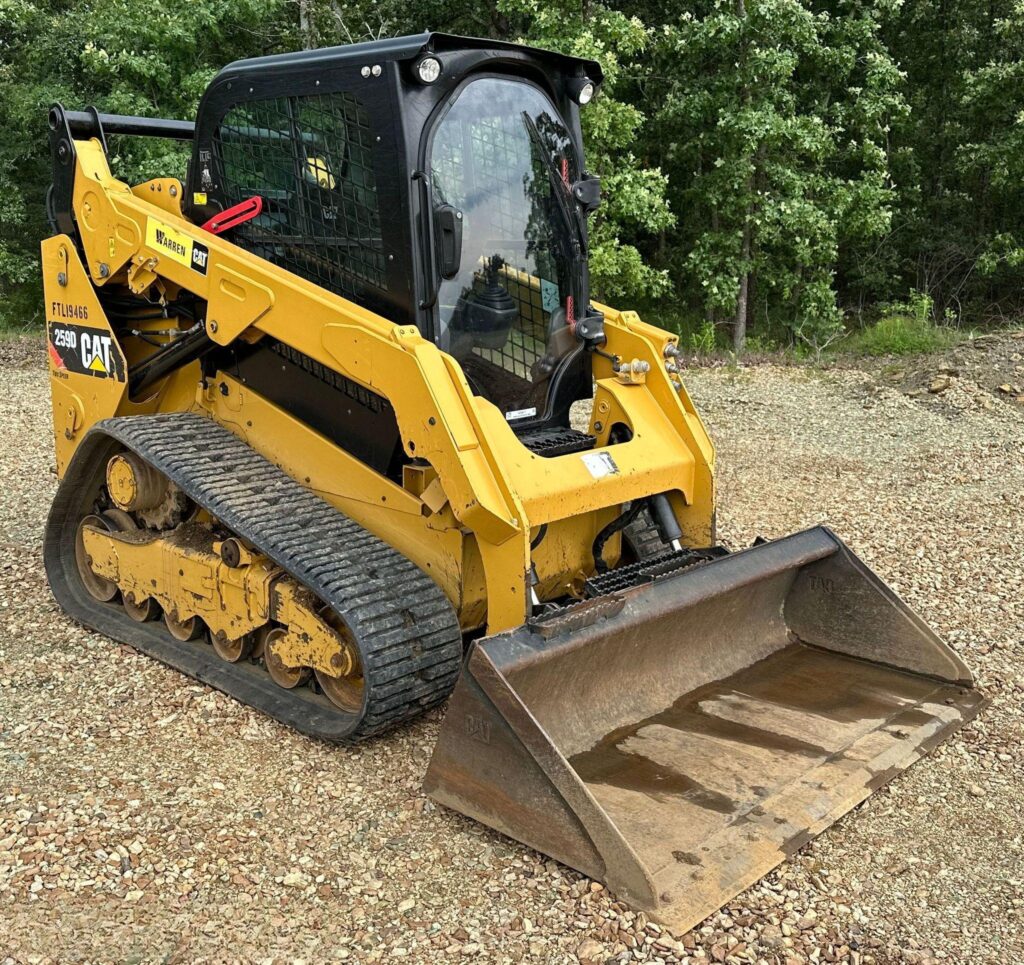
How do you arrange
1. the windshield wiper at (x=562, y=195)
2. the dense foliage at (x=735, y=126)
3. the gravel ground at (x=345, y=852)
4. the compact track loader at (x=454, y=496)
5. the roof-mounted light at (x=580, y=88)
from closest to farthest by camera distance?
1. the gravel ground at (x=345, y=852)
2. the compact track loader at (x=454, y=496)
3. the windshield wiper at (x=562, y=195)
4. the roof-mounted light at (x=580, y=88)
5. the dense foliage at (x=735, y=126)

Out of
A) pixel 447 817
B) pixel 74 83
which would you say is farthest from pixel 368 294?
pixel 74 83

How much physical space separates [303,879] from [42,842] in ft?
2.70

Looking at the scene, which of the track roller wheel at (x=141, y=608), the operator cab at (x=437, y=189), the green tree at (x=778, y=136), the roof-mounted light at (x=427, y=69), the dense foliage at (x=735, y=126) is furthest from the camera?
the green tree at (x=778, y=136)

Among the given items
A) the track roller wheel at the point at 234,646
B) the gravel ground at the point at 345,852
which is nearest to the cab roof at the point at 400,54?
the track roller wheel at the point at 234,646

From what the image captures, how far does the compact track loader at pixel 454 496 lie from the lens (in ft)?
11.0

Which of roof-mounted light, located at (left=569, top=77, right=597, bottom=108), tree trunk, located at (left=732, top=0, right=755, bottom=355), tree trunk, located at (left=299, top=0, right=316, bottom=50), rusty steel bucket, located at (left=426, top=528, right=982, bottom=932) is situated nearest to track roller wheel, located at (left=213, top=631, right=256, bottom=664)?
rusty steel bucket, located at (left=426, top=528, right=982, bottom=932)

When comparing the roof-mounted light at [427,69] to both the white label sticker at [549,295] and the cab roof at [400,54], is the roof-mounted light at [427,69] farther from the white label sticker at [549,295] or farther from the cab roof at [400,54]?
the white label sticker at [549,295]

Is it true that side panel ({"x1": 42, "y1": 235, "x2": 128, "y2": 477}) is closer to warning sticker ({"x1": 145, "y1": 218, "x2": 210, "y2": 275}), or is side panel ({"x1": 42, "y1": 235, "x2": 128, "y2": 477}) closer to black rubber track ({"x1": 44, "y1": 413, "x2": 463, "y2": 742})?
black rubber track ({"x1": 44, "y1": 413, "x2": 463, "y2": 742})

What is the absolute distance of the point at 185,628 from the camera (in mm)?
4559

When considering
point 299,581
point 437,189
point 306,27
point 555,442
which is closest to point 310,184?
point 437,189

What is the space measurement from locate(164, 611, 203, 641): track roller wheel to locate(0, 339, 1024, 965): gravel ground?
0.63 ft

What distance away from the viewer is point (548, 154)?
4.37m

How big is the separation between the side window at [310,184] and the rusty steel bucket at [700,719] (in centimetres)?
159

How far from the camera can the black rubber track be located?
3.58 metres
